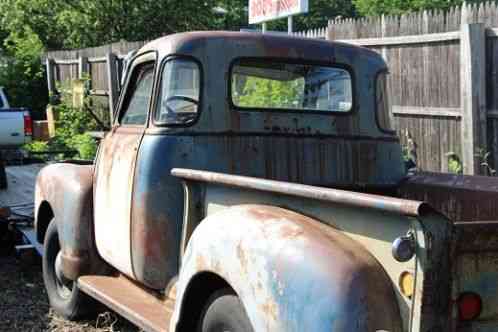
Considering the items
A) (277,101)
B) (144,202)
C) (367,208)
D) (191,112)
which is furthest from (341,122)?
(367,208)

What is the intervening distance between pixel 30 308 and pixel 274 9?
6.64 metres

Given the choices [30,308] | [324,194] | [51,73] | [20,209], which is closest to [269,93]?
[324,194]

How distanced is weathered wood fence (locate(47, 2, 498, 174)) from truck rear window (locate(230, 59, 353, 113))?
3.57 meters

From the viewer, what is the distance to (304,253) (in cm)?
277

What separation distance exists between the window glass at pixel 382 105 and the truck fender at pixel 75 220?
2016mm

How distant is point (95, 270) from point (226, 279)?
219 cm

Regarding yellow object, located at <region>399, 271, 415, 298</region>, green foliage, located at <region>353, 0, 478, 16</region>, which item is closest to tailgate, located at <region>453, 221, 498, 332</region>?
yellow object, located at <region>399, 271, 415, 298</region>

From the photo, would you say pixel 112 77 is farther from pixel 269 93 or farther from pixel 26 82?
pixel 269 93

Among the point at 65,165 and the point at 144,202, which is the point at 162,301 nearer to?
the point at 144,202

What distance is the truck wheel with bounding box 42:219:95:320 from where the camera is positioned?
17.5ft

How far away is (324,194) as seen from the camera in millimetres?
2787

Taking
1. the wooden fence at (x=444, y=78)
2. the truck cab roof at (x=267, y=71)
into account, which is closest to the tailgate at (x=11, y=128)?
the wooden fence at (x=444, y=78)

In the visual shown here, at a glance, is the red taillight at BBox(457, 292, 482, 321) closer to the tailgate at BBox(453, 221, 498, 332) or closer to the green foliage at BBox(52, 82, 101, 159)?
the tailgate at BBox(453, 221, 498, 332)

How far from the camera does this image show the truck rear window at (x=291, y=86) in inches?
177
